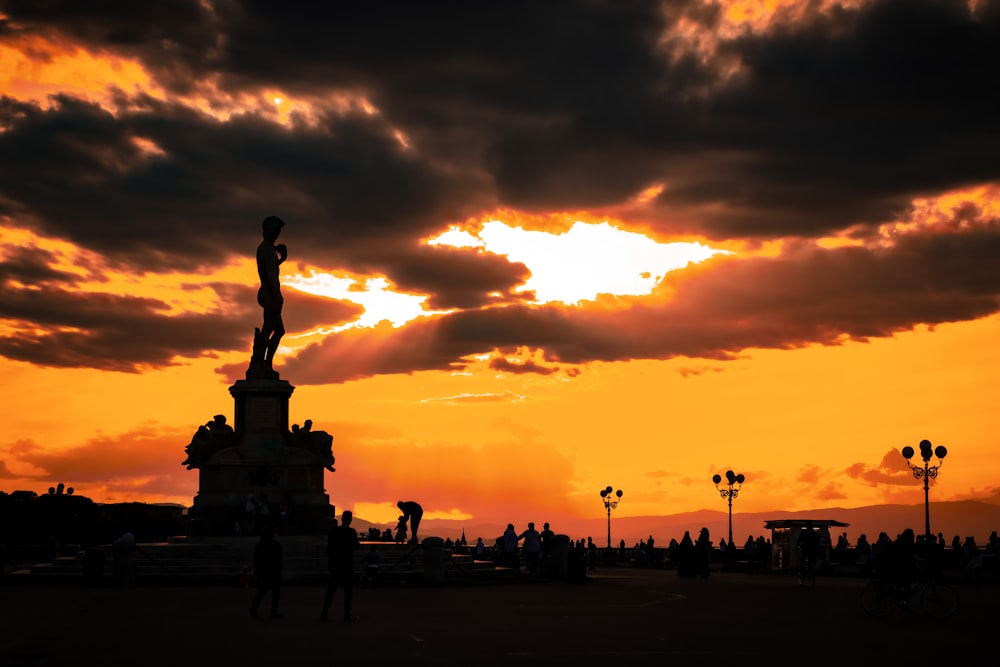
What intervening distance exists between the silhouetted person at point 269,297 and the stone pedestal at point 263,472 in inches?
61.4

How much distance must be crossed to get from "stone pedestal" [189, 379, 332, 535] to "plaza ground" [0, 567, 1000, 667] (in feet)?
Result: 33.0

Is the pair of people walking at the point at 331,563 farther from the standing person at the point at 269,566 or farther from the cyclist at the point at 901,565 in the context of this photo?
the cyclist at the point at 901,565

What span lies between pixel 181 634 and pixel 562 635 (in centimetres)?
626

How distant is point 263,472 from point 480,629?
26000 millimetres

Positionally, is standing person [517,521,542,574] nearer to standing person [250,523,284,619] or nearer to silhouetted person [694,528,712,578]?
silhouetted person [694,528,712,578]

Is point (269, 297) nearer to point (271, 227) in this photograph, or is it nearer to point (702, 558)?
point (271, 227)

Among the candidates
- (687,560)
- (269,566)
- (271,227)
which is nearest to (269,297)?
(271,227)

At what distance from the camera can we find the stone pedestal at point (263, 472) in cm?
4822

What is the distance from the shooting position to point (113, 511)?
9912cm

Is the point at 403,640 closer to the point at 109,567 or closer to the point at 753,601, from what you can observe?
the point at 753,601

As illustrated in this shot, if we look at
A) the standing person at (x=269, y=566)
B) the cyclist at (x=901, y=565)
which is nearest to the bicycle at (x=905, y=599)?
the cyclist at (x=901, y=565)

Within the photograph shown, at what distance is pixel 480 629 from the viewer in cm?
2427

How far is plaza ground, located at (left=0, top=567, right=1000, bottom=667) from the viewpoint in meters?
19.4

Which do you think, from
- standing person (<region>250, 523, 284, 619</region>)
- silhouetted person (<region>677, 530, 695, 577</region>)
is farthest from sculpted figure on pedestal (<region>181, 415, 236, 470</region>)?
standing person (<region>250, 523, 284, 619</region>)
